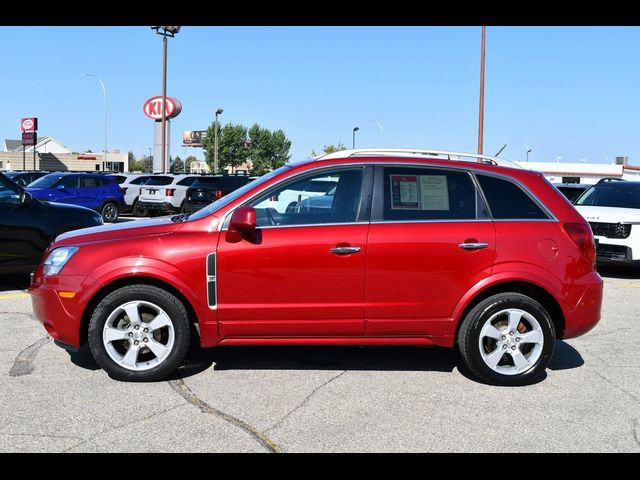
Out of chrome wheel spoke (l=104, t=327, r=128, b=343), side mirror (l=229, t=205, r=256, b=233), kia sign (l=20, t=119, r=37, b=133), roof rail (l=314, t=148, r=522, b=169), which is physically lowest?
chrome wheel spoke (l=104, t=327, r=128, b=343)

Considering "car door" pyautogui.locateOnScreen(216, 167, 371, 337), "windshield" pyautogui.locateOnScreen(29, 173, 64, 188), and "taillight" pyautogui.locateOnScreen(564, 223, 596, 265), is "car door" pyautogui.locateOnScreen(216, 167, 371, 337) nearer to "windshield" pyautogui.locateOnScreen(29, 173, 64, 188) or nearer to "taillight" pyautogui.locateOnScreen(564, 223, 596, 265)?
"taillight" pyautogui.locateOnScreen(564, 223, 596, 265)

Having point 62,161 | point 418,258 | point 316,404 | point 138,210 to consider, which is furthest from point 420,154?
point 62,161

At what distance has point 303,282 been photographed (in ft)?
15.7

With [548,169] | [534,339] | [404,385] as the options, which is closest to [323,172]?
[404,385]

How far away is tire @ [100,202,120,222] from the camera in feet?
65.8

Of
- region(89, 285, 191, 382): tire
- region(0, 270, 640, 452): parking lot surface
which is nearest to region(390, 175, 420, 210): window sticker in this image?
region(0, 270, 640, 452): parking lot surface

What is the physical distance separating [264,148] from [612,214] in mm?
102910

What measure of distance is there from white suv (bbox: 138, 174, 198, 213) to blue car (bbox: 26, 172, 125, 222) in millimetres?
1073

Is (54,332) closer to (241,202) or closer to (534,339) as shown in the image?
(241,202)

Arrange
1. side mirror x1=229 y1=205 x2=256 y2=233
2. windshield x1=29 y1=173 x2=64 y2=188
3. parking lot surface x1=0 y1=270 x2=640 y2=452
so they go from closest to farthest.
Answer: parking lot surface x1=0 y1=270 x2=640 y2=452
side mirror x1=229 y1=205 x2=256 y2=233
windshield x1=29 y1=173 x2=64 y2=188

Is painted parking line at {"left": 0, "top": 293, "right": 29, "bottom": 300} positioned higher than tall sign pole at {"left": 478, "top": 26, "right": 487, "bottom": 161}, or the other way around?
tall sign pole at {"left": 478, "top": 26, "right": 487, "bottom": 161}

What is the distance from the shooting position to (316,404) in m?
4.42

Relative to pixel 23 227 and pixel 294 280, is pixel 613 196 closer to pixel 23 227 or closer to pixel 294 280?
pixel 294 280
